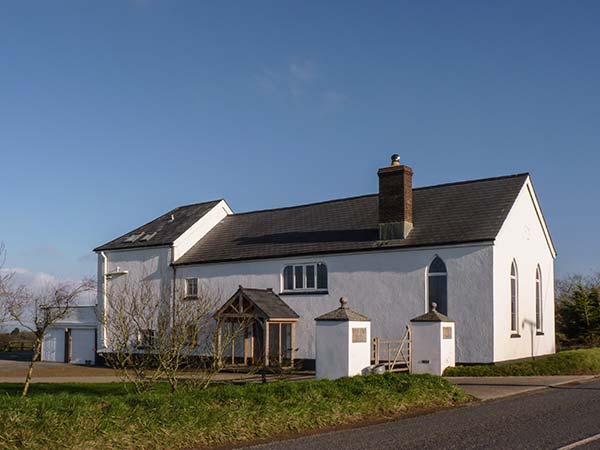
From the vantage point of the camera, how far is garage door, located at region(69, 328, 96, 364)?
38781 mm

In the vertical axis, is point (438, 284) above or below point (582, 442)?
above

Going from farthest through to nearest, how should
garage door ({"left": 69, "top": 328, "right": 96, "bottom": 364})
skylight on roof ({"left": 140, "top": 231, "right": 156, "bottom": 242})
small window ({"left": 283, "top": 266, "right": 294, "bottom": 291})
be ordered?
garage door ({"left": 69, "top": 328, "right": 96, "bottom": 364}) < skylight on roof ({"left": 140, "top": 231, "right": 156, "bottom": 242}) < small window ({"left": 283, "top": 266, "right": 294, "bottom": 291})

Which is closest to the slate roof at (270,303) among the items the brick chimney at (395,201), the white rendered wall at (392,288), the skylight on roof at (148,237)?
the white rendered wall at (392,288)

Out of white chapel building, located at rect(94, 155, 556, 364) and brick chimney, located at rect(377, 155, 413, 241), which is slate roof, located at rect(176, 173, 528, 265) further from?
brick chimney, located at rect(377, 155, 413, 241)

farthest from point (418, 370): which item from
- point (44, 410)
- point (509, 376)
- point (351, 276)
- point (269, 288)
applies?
point (44, 410)

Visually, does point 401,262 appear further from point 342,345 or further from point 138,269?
point 138,269

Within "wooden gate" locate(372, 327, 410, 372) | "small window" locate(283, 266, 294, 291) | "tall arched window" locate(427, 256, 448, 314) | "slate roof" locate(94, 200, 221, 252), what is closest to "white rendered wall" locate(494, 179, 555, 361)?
"tall arched window" locate(427, 256, 448, 314)

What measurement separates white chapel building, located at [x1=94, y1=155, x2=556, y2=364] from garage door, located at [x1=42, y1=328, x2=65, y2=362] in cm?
785

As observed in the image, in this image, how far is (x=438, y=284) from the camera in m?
27.3

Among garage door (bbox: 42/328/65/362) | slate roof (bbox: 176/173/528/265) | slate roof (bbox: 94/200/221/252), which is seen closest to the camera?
slate roof (bbox: 176/173/528/265)

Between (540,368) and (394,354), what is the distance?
205 inches

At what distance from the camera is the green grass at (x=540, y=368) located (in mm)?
24500

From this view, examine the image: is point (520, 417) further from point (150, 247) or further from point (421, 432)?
point (150, 247)

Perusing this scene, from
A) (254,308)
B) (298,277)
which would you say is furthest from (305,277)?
(254,308)
